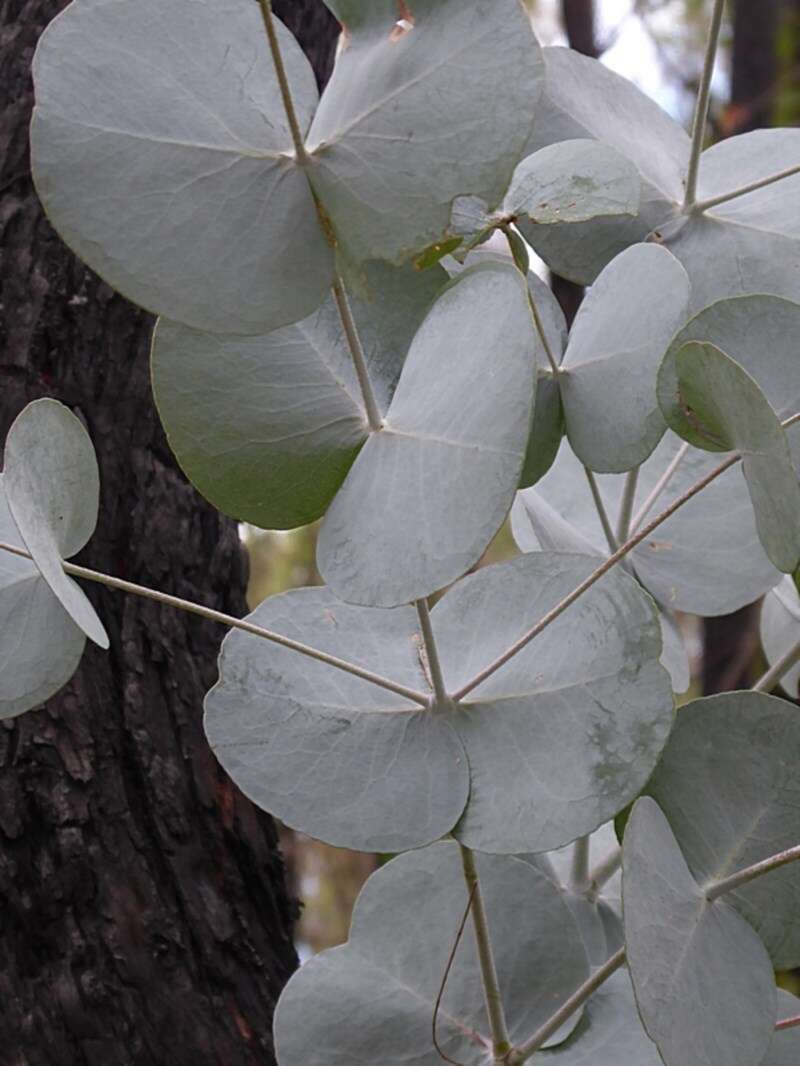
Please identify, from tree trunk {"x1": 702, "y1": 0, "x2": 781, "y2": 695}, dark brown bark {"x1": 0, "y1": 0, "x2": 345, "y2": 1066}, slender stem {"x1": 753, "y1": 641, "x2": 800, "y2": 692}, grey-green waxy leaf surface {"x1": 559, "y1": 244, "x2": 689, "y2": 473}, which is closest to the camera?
grey-green waxy leaf surface {"x1": 559, "y1": 244, "x2": 689, "y2": 473}

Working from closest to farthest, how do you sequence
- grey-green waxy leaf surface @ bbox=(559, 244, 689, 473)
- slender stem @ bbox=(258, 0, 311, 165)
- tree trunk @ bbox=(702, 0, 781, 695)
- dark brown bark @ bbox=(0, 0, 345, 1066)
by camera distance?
slender stem @ bbox=(258, 0, 311, 165) → grey-green waxy leaf surface @ bbox=(559, 244, 689, 473) → dark brown bark @ bbox=(0, 0, 345, 1066) → tree trunk @ bbox=(702, 0, 781, 695)

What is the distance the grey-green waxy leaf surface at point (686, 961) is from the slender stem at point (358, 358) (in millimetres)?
154

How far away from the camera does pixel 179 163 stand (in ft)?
1.21

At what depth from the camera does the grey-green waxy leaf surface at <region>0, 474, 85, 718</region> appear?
1.50ft

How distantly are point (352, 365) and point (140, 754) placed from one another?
340 mm

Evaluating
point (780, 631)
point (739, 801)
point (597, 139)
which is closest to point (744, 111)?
point (780, 631)

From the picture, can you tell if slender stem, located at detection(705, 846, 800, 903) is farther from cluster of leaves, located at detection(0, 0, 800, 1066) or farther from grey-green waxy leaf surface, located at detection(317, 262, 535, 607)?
grey-green waxy leaf surface, located at detection(317, 262, 535, 607)

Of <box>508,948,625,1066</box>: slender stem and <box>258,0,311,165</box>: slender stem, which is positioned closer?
<box>258,0,311,165</box>: slender stem

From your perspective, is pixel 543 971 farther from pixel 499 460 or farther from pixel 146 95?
pixel 146 95

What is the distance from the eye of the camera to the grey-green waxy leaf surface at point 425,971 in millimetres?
498

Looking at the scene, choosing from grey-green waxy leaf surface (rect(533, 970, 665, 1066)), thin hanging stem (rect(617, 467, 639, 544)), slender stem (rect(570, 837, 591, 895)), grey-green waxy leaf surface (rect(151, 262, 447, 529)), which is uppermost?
grey-green waxy leaf surface (rect(151, 262, 447, 529))

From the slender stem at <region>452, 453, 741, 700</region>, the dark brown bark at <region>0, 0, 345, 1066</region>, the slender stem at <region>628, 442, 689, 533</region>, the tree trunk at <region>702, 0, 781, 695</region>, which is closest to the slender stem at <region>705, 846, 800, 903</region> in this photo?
the slender stem at <region>452, 453, 741, 700</region>

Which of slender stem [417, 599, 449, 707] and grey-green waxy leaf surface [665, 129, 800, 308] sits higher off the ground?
grey-green waxy leaf surface [665, 129, 800, 308]

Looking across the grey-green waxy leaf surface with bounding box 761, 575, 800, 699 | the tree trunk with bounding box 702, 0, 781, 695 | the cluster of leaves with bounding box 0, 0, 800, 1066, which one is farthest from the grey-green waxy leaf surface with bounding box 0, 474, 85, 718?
the tree trunk with bounding box 702, 0, 781, 695
